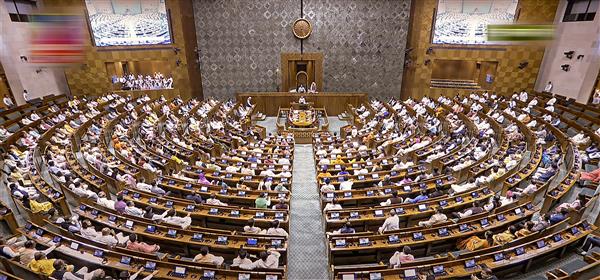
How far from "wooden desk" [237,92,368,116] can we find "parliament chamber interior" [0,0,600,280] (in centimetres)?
13

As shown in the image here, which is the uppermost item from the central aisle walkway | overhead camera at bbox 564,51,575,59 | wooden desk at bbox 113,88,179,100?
wooden desk at bbox 113,88,179,100

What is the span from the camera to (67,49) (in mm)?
17656

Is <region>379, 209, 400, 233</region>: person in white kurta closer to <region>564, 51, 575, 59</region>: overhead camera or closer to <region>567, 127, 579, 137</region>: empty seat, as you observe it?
<region>567, 127, 579, 137</region>: empty seat

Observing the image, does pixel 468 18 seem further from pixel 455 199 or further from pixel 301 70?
pixel 455 199

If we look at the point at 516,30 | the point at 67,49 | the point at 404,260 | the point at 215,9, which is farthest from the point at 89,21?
the point at 516,30

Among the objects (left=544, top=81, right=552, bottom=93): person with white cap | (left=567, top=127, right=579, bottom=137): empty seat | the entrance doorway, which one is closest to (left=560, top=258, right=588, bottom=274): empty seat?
(left=567, top=127, right=579, bottom=137): empty seat

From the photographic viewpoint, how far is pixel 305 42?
834 inches

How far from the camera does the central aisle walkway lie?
267 inches

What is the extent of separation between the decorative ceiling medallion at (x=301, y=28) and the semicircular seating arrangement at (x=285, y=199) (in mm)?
9400

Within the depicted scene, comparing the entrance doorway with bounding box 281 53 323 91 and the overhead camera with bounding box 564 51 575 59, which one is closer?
the overhead camera with bounding box 564 51 575 59

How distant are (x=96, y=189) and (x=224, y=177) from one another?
12.0 feet

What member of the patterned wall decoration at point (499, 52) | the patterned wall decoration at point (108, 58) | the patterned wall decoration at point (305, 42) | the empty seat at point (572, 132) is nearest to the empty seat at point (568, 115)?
the empty seat at point (572, 132)

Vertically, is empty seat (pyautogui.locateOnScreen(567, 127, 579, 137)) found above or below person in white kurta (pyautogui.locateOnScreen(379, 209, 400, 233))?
above

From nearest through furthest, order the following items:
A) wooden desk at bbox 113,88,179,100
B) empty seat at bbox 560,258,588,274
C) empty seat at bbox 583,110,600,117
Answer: empty seat at bbox 560,258,588,274
empty seat at bbox 583,110,600,117
wooden desk at bbox 113,88,179,100
